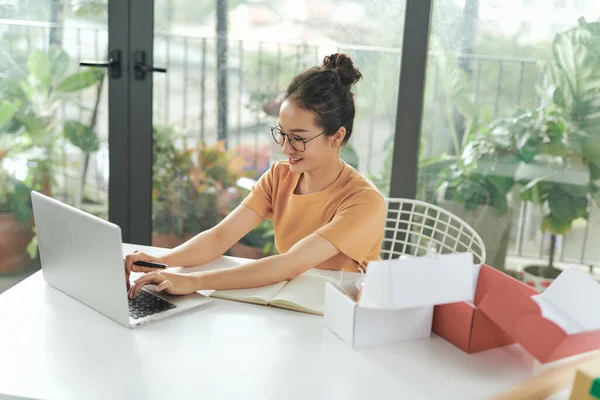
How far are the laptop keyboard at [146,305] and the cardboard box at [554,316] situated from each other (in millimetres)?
664

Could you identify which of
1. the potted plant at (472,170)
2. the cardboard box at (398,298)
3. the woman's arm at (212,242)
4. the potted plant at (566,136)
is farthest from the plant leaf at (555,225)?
the cardboard box at (398,298)

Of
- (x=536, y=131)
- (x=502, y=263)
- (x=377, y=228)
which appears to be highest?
(x=536, y=131)

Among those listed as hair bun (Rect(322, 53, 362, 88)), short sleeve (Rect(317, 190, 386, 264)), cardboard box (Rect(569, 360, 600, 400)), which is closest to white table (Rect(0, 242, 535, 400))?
cardboard box (Rect(569, 360, 600, 400))

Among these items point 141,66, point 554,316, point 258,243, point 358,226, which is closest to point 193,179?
point 258,243

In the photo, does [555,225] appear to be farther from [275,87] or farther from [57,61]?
[57,61]

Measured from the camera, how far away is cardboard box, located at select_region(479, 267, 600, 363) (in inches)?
45.9

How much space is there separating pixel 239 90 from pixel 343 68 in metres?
1.17

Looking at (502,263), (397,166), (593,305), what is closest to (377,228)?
(593,305)

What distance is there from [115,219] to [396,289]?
2.11 metres

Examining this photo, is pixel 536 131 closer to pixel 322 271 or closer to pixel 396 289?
pixel 322 271

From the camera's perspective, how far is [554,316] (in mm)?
1175

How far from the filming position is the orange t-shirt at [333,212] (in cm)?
169

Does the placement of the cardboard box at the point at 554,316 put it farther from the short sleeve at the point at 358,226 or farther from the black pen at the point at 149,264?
the black pen at the point at 149,264

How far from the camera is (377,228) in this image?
5.73 ft
